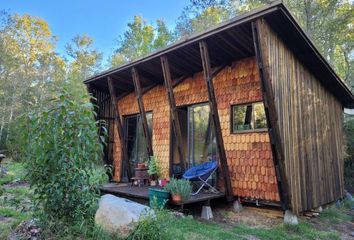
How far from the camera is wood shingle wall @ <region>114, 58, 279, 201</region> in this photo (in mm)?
6016

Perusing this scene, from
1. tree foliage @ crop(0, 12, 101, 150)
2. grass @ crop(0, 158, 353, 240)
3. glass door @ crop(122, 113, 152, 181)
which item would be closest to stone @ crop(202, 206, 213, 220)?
grass @ crop(0, 158, 353, 240)

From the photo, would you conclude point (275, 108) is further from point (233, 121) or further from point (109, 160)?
point (109, 160)

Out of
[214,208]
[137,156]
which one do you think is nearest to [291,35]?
[214,208]

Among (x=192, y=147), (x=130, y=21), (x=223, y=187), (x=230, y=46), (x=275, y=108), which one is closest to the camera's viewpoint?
(x=275, y=108)

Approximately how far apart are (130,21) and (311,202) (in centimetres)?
2103

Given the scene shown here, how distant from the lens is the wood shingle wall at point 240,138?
19.7ft

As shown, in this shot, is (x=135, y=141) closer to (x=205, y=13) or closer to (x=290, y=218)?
(x=290, y=218)

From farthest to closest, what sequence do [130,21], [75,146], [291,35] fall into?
[130,21] < [291,35] < [75,146]

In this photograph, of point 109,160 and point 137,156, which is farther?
point 109,160

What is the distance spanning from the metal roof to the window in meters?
1.18

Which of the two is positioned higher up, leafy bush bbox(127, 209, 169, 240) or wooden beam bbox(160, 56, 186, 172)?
wooden beam bbox(160, 56, 186, 172)

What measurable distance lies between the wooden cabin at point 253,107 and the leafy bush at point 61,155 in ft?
9.97

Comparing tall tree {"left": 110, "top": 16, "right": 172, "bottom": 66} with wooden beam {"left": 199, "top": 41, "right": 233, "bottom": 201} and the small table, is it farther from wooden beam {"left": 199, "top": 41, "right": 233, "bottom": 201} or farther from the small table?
wooden beam {"left": 199, "top": 41, "right": 233, "bottom": 201}

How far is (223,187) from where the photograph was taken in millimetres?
6625
